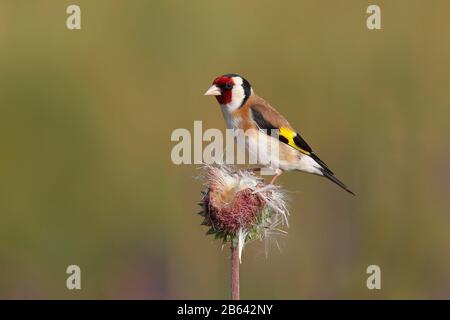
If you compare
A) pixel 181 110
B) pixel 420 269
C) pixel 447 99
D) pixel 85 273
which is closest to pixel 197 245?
pixel 85 273

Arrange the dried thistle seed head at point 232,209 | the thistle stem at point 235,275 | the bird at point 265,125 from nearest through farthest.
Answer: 1. the thistle stem at point 235,275
2. the dried thistle seed head at point 232,209
3. the bird at point 265,125

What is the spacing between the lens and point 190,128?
8180 mm

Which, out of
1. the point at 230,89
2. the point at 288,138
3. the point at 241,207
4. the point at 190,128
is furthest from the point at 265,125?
the point at 190,128

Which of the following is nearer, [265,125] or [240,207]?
[240,207]

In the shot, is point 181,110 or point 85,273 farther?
point 181,110

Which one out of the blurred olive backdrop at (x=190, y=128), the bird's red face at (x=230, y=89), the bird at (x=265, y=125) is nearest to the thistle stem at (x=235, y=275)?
the bird at (x=265, y=125)

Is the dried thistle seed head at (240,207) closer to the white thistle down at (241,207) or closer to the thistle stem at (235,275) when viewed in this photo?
the white thistle down at (241,207)

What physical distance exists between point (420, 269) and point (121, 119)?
11.6ft

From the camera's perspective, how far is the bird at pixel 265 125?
5.84m

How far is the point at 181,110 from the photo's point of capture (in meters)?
8.41

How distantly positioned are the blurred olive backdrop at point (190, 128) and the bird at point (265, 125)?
4.39ft

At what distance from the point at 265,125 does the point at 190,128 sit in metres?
2.43

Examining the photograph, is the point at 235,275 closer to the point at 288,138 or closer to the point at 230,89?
the point at 288,138

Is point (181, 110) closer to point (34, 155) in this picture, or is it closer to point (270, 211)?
point (34, 155)
